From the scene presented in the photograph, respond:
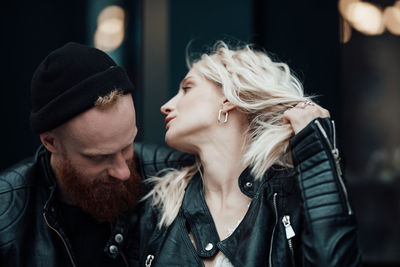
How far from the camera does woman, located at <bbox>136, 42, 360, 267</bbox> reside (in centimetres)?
223

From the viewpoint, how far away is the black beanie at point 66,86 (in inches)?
99.6

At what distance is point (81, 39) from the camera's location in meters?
4.21

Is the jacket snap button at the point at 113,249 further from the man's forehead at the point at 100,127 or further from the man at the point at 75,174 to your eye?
the man's forehead at the point at 100,127

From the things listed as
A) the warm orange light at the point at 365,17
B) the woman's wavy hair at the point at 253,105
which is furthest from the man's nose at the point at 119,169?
the warm orange light at the point at 365,17

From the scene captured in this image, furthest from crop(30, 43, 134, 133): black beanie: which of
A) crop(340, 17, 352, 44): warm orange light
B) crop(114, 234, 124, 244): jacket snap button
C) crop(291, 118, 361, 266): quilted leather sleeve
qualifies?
crop(340, 17, 352, 44): warm orange light

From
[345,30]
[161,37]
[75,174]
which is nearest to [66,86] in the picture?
[75,174]

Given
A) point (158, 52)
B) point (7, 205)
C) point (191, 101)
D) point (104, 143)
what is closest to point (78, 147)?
point (104, 143)

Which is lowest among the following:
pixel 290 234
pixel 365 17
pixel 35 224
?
pixel 35 224

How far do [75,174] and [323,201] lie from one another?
1.42m

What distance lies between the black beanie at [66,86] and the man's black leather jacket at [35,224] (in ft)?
1.32

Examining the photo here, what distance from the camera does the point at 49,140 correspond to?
108 inches

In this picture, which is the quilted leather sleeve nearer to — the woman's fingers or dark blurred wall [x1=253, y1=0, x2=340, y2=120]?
the woman's fingers

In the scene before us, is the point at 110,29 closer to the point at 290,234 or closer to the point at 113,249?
the point at 113,249

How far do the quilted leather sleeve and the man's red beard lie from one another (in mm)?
1063
